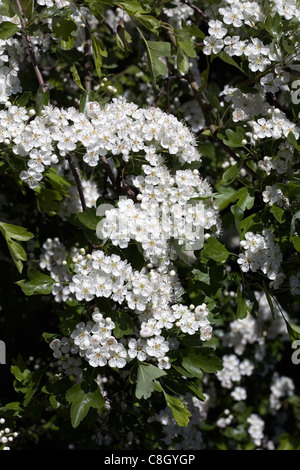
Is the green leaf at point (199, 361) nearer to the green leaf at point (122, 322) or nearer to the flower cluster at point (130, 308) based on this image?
the flower cluster at point (130, 308)

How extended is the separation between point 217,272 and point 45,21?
1.15m

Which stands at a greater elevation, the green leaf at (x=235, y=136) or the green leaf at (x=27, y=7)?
the green leaf at (x=27, y=7)

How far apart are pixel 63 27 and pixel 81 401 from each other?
3.87 feet

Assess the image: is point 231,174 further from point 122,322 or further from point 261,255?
point 122,322

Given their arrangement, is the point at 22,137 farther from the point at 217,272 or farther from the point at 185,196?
the point at 217,272

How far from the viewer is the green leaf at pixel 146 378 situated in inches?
70.1

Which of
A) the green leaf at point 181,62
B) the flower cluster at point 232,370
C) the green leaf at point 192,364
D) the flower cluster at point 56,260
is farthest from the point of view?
the flower cluster at point 232,370

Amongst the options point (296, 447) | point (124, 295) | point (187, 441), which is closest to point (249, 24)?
point (124, 295)

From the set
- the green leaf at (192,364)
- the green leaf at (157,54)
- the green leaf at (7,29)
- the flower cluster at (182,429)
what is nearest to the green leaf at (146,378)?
the green leaf at (192,364)

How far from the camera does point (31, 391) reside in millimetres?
2027

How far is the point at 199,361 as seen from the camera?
6.25 feet

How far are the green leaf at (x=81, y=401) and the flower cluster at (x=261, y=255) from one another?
60 cm

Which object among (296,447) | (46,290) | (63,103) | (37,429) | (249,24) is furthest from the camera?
(296,447)

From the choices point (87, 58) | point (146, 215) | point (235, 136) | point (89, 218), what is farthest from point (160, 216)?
point (87, 58)
